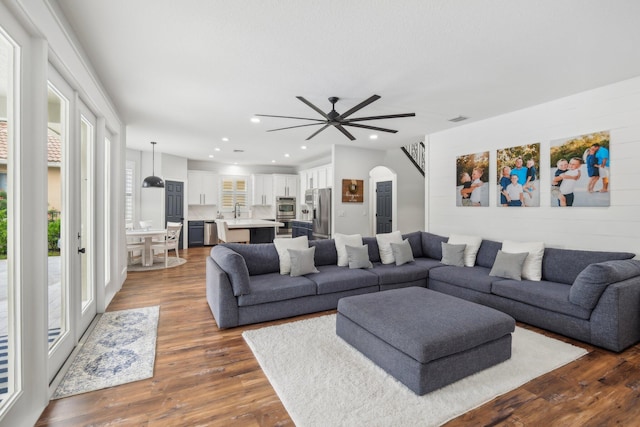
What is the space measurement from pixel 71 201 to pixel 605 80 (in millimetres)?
5513

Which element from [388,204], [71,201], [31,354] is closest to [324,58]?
[71,201]

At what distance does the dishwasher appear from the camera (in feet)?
30.4

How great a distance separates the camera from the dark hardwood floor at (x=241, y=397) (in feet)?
6.03

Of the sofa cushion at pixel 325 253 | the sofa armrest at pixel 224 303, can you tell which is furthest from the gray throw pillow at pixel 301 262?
the sofa armrest at pixel 224 303

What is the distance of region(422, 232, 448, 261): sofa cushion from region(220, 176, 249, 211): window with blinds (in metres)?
6.62

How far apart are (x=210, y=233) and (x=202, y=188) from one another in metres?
1.44

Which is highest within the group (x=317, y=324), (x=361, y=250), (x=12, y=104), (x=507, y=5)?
(x=507, y=5)

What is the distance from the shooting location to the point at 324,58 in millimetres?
2936

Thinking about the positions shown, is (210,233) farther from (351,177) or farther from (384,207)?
(384,207)

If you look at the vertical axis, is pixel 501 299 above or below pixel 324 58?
below

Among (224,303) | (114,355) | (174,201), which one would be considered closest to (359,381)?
(224,303)

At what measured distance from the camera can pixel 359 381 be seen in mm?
2217

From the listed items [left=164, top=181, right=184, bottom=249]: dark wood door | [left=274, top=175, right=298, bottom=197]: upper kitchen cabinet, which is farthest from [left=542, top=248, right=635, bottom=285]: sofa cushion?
[left=164, top=181, right=184, bottom=249]: dark wood door

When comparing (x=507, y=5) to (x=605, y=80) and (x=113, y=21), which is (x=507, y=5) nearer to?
(x=605, y=80)
